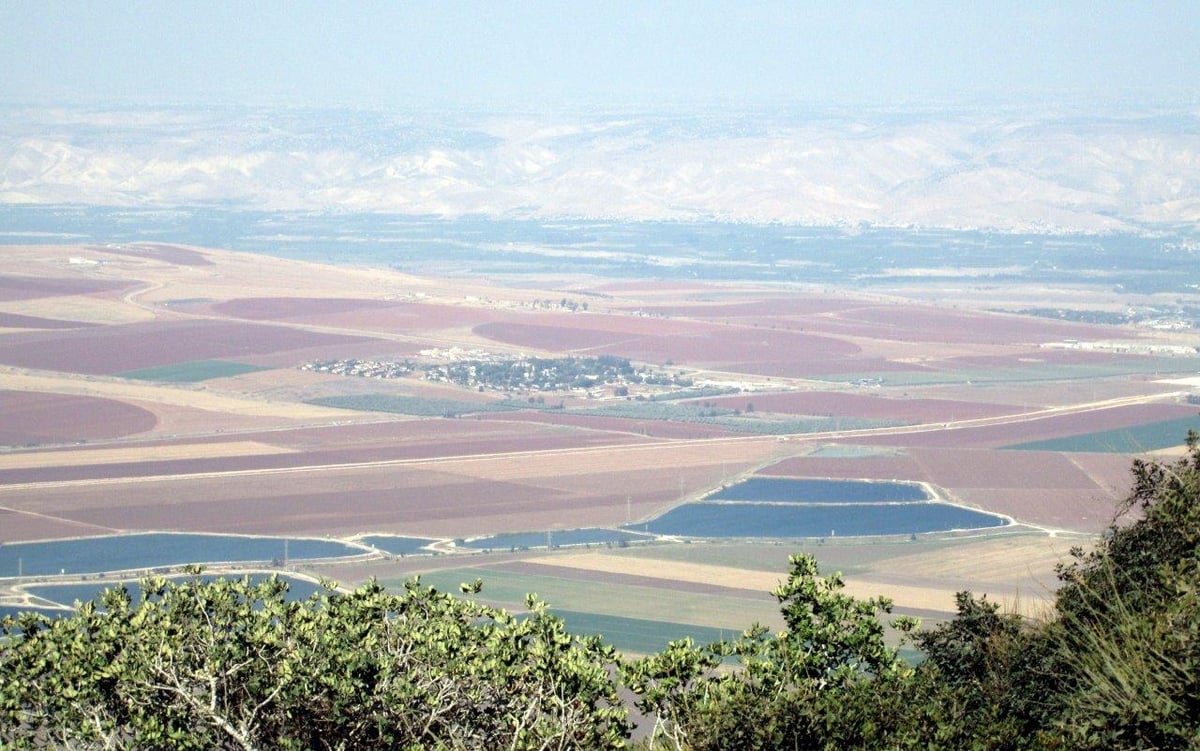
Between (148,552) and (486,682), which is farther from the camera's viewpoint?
(148,552)

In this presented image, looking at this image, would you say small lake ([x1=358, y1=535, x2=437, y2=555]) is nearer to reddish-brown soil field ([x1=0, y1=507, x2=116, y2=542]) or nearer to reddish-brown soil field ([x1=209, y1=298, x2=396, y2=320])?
reddish-brown soil field ([x1=0, y1=507, x2=116, y2=542])

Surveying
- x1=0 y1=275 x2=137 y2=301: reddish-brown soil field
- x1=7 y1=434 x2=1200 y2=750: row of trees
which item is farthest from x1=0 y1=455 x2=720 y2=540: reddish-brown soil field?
x1=0 y1=275 x2=137 y2=301: reddish-brown soil field

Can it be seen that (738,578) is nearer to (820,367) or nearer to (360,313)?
(820,367)

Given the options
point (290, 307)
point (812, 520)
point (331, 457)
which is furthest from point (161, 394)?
point (812, 520)

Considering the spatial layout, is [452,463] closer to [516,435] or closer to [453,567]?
[516,435]

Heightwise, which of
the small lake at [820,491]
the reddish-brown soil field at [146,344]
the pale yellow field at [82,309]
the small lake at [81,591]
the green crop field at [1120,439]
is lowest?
the small lake at [81,591]

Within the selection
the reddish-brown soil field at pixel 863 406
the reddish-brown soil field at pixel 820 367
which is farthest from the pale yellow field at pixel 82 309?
the reddish-brown soil field at pixel 863 406

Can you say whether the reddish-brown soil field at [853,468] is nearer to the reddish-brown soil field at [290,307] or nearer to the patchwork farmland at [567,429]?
the patchwork farmland at [567,429]
